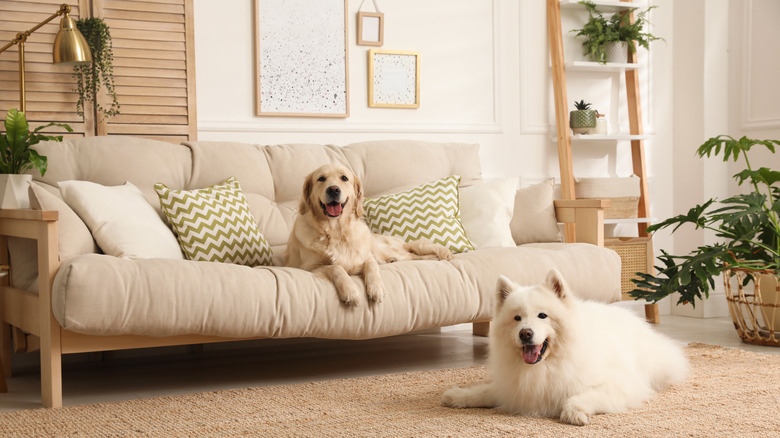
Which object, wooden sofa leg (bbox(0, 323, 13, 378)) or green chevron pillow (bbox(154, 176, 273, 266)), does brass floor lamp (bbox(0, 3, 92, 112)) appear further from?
wooden sofa leg (bbox(0, 323, 13, 378))

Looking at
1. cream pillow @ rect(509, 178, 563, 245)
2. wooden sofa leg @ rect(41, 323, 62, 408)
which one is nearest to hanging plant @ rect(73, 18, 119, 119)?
wooden sofa leg @ rect(41, 323, 62, 408)

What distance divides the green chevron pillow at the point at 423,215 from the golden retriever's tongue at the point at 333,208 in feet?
2.00

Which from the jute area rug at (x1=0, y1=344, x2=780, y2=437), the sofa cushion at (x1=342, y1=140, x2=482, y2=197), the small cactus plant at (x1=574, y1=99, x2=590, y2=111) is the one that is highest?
the small cactus plant at (x1=574, y1=99, x2=590, y2=111)

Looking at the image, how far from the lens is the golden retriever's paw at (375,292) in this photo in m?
2.71

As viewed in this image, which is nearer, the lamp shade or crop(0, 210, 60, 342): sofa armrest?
crop(0, 210, 60, 342): sofa armrest

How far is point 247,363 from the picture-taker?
11.0ft

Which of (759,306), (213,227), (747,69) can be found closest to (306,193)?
(213,227)

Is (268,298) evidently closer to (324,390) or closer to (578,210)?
(324,390)

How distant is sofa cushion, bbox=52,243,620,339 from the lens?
238cm

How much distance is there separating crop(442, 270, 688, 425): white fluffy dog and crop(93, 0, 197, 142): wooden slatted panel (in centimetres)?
220

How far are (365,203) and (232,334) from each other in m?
1.16

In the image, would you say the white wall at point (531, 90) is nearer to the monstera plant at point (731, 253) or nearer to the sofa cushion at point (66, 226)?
the monstera plant at point (731, 253)

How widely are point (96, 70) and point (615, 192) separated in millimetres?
2872

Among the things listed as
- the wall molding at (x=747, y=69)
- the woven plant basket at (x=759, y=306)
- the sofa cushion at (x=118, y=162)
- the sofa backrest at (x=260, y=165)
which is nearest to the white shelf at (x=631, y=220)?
the woven plant basket at (x=759, y=306)
